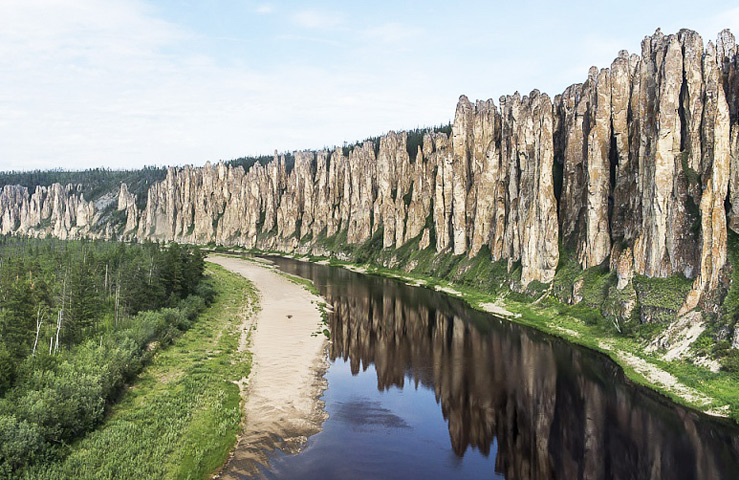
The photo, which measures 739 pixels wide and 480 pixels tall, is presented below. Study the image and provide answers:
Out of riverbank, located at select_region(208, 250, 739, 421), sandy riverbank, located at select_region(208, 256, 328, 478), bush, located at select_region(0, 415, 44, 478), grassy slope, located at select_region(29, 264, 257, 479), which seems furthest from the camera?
riverbank, located at select_region(208, 250, 739, 421)

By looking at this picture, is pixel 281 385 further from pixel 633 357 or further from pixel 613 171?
pixel 613 171

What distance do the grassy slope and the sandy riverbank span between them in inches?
51.1

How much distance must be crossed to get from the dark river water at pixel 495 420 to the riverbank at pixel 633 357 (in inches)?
48.6

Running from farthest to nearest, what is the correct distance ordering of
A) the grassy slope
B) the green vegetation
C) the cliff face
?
the cliff face < the green vegetation < the grassy slope

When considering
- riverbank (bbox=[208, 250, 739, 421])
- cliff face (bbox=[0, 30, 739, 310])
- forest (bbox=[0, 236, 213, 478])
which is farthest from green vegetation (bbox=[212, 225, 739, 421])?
forest (bbox=[0, 236, 213, 478])

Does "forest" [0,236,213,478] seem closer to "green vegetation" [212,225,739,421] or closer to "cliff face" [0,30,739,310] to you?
"green vegetation" [212,225,739,421]

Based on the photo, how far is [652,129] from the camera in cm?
7056

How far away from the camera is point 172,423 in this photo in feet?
111

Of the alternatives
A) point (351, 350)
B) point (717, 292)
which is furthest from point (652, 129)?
point (351, 350)

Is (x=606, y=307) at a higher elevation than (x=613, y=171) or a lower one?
lower

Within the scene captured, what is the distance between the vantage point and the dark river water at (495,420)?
3045 centimetres

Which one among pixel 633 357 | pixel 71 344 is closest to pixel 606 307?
pixel 633 357

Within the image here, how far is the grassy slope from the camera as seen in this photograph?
2781 cm

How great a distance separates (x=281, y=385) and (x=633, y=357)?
116 feet
